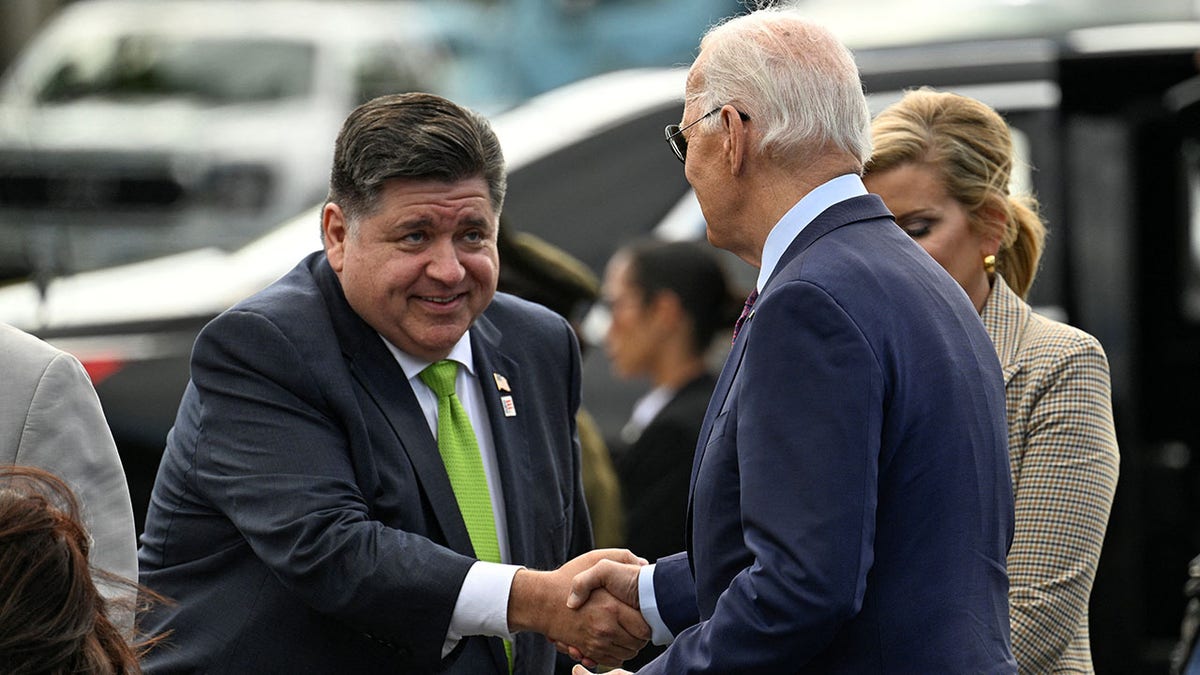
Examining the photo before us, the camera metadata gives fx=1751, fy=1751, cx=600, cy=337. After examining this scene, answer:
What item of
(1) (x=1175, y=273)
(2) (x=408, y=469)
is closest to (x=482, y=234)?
(2) (x=408, y=469)

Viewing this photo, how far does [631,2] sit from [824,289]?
374 inches

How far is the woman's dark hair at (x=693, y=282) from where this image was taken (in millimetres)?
5641

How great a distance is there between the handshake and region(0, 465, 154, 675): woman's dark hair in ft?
3.17

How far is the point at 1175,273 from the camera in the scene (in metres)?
6.54

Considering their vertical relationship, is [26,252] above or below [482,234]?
below

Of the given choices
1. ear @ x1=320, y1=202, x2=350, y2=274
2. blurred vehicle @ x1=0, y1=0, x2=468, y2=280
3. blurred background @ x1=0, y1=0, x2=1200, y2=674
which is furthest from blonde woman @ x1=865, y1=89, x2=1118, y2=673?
blurred vehicle @ x1=0, y1=0, x2=468, y2=280

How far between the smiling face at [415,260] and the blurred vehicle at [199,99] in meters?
8.99

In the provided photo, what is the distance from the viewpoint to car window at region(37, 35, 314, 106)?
14102mm

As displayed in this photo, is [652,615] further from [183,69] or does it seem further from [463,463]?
[183,69]

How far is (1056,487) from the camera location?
3.31 metres

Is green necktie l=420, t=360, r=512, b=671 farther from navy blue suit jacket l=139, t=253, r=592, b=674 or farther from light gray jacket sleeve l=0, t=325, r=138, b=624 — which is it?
light gray jacket sleeve l=0, t=325, r=138, b=624

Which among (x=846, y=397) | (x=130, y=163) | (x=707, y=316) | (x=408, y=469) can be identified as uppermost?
(x=846, y=397)

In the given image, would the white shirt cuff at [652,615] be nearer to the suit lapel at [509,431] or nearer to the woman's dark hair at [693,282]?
the suit lapel at [509,431]

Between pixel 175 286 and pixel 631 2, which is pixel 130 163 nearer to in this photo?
pixel 631 2
